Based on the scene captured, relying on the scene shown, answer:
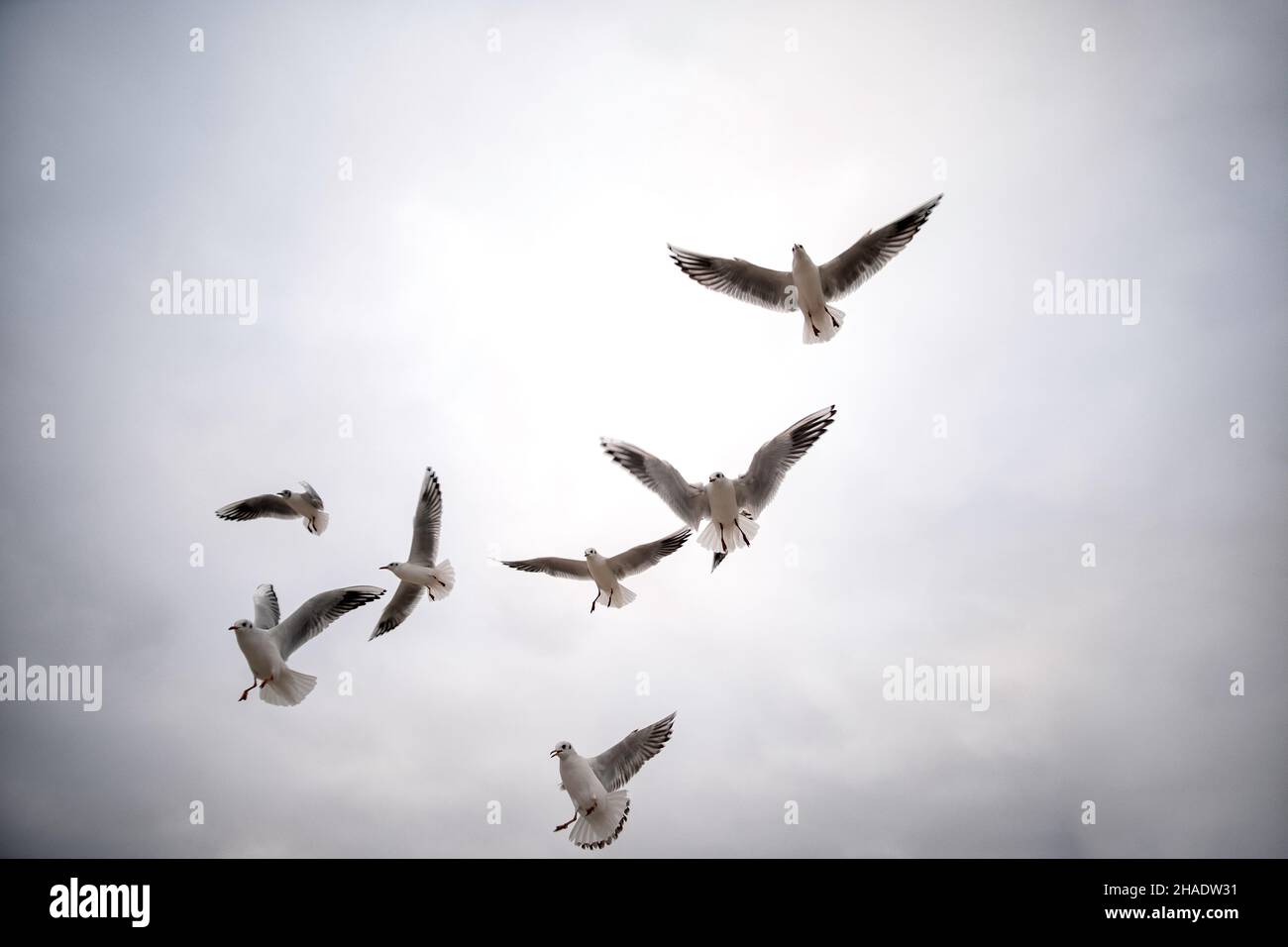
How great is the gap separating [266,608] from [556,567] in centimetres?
281

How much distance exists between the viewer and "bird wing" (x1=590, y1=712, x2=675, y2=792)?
8.60m

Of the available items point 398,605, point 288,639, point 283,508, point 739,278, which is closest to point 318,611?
point 288,639

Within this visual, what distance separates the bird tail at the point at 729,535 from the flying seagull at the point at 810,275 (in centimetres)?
175

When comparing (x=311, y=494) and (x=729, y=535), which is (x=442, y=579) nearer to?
(x=311, y=494)

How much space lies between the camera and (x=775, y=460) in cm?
786

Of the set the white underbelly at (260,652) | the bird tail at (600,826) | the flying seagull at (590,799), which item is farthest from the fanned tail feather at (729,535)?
the white underbelly at (260,652)

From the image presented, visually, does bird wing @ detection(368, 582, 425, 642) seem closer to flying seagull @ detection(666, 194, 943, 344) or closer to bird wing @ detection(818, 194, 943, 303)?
flying seagull @ detection(666, 194, 943, 344)

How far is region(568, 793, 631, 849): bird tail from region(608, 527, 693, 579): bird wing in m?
2.08

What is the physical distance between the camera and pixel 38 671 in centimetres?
2814

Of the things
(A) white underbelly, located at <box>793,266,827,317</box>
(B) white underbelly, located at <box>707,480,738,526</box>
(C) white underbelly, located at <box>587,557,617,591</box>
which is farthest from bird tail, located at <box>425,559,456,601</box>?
(A) white underbelly, located at <box>793,266,827,317</box>

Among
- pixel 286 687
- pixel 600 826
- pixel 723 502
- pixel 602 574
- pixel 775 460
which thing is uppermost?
pixel 775 460
